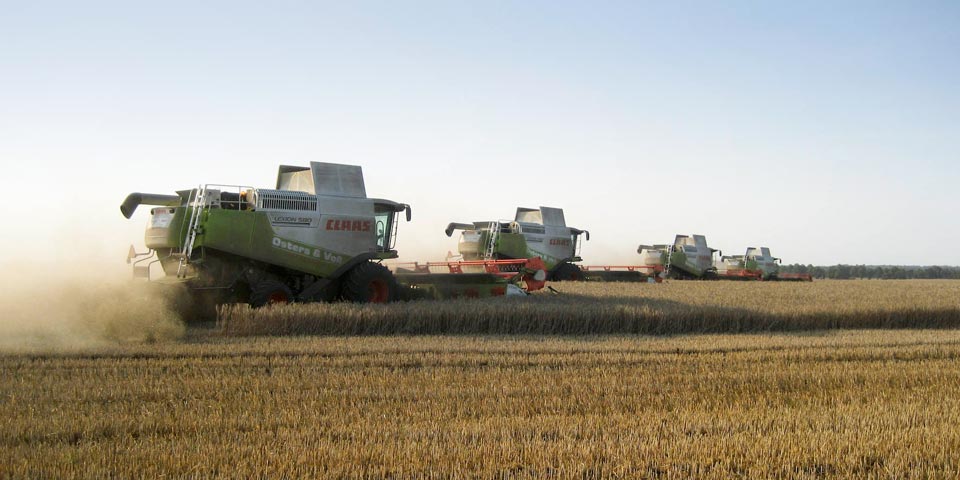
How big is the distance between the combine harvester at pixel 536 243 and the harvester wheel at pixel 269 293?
358 inches

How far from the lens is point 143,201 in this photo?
12844mm

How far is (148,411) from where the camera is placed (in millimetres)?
6043

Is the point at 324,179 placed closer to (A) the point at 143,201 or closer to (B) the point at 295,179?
(B) the point at 295,179

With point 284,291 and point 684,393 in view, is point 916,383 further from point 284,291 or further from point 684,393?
point 284,291

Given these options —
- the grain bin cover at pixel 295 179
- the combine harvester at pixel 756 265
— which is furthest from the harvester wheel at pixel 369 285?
the combine harvester at pixel 756 265

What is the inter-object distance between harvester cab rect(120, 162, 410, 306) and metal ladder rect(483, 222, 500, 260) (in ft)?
29.8

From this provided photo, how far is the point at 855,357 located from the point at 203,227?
30.5ft

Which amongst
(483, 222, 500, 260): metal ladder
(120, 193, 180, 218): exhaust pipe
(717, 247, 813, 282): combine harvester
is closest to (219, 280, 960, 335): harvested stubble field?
(120, 193, 180, 218): exhaust pipe

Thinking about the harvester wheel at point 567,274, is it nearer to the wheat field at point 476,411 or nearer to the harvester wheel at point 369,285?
the harvester wheel at point 369,285

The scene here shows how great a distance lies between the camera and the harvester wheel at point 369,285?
46.2 ft

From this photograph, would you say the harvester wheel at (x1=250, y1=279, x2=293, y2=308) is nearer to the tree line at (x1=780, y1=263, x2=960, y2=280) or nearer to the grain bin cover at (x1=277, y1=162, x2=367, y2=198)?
the grain bin cover at (x1=277, y1=162, x2=367, y2=198)

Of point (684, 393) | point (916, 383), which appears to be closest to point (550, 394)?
point (684, 393)

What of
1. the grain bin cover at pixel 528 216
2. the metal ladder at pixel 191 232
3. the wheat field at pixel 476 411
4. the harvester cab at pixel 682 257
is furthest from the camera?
the harvester cab at pixel 682 257

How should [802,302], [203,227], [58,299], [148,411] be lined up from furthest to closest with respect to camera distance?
1. [802,302]
2. [203,227]
3. [58,299]
4. [148,411]
